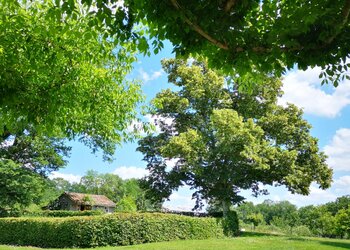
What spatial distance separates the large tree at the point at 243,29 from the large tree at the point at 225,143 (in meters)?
25.4

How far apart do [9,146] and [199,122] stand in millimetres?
16642

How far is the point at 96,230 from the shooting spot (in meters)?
19.9

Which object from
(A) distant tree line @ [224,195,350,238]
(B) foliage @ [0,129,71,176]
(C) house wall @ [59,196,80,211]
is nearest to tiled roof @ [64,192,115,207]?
(C) house wall @ [59,196,80,211]

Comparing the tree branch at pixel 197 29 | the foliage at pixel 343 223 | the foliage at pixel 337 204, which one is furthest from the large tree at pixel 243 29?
the foliage at pixel 337 204

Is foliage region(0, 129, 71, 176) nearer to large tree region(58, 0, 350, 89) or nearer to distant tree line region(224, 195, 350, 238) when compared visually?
distant tree line region(224, 195, 350, 238)

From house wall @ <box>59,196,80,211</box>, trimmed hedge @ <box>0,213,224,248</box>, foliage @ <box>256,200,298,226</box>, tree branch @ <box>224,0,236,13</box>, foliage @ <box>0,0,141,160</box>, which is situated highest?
foliage @ <box>256,200,298,226</box>

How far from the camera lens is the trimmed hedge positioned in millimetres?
19828

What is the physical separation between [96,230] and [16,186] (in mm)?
10505

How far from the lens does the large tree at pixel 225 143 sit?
3062 cm

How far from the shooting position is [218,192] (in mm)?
33094

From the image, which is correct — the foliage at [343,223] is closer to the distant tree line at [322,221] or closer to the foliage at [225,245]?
the distant tree line at [322,221]

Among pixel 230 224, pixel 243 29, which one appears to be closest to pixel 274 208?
pixel 230 224

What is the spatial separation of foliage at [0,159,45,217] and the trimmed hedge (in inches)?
137

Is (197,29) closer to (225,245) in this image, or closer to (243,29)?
(243,29)
